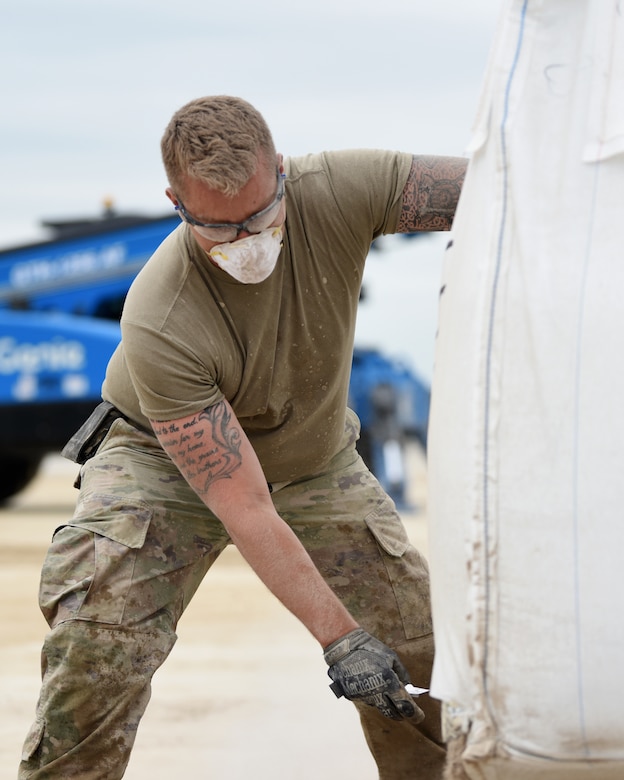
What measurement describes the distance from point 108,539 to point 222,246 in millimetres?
779

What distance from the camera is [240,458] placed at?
2904mm

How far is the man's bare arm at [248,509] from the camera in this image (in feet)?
9.21

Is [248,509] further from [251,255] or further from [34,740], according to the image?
[34,740]

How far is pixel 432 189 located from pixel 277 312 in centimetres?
47

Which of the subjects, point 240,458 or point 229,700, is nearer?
point 240,458

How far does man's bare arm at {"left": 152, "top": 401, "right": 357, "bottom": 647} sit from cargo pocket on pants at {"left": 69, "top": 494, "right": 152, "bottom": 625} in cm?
25

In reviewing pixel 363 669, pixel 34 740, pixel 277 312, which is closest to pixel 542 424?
pixel 363 669

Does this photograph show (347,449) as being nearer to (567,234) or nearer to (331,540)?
(331,540)

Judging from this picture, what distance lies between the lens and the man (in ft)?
9.19

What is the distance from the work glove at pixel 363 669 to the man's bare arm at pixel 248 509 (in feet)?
0.10

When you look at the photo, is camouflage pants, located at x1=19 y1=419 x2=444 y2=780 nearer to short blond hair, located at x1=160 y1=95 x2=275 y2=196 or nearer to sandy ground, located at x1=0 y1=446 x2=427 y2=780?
short blond hair, located at x1=160 y1=95 x2=275 y2=196

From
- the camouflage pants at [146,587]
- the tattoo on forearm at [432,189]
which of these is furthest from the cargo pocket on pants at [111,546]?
the tattoo on forearm at [432,189]

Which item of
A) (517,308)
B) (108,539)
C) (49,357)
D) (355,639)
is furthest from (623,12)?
(49,357)

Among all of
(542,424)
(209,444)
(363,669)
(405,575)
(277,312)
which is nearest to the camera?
(542,424)
